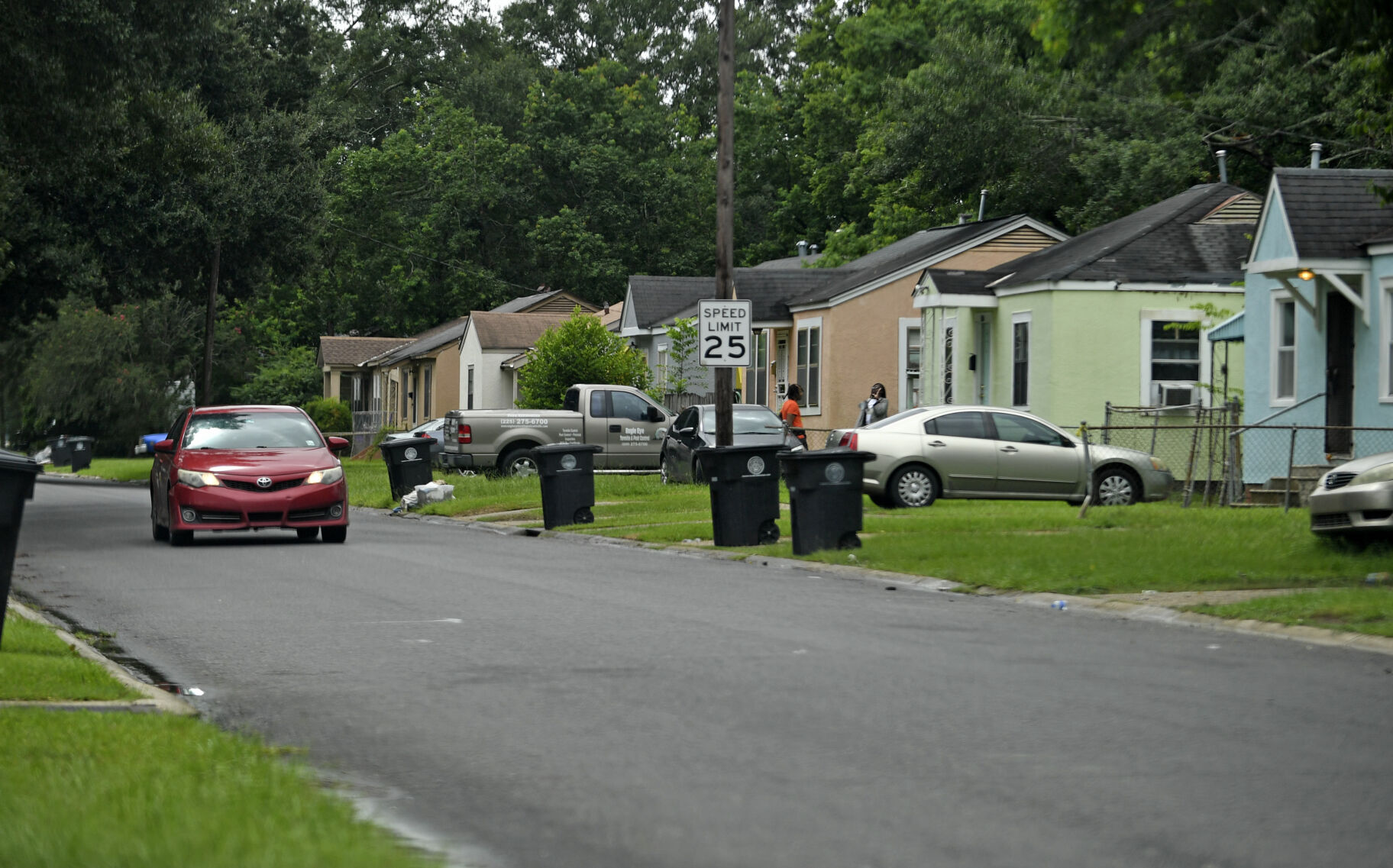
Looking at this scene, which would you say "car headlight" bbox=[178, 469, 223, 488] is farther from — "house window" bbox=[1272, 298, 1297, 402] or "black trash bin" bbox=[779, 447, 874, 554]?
"house window" bbox=[1272, 298, 1297, 402]

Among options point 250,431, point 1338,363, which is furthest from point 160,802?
point 1338,363

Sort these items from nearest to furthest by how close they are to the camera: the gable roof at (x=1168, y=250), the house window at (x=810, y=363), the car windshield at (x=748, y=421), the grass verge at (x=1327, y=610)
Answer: the grass verge at (x=1327, y=610)
the car windshield at (x=748, y=421)
the gable roof at (x=1168, y=250)
the house window at (x=810, y=363)

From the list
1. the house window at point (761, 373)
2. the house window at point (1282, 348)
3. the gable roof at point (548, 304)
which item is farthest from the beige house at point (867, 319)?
the gable roof at point (548, 304)

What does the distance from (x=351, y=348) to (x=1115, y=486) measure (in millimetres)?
59245

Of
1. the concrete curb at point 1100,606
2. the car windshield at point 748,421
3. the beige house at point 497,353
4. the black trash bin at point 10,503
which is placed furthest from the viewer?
the beige house at point 497,353

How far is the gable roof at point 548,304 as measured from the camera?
67.8 meters

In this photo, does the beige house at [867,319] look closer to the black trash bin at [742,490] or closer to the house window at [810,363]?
the house window at [810,363]

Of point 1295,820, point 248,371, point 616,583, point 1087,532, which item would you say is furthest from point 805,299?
point 248,371

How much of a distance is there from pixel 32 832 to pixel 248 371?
250ft

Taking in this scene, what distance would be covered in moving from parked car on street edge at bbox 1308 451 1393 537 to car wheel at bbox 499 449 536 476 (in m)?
21.7

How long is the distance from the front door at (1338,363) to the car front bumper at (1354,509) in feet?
29.7

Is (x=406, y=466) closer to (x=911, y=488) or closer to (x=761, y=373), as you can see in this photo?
(x=911, y=488)

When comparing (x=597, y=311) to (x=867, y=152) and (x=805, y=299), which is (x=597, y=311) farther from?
(x=805, y=299)

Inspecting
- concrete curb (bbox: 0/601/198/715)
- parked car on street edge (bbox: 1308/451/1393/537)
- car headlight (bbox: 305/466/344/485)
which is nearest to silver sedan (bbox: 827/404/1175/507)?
car headlight (bbox: 305/466/344/485)
